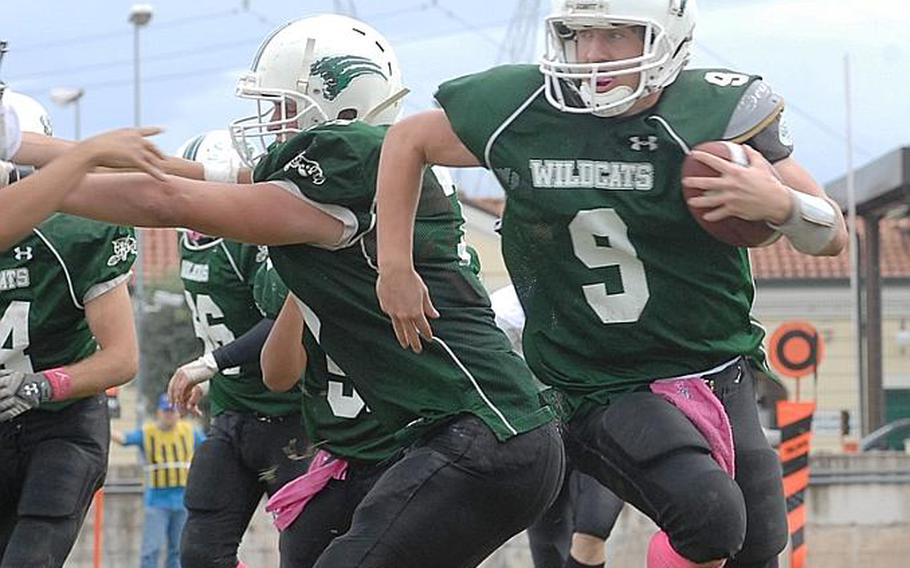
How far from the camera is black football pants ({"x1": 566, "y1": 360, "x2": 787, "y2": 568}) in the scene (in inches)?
184

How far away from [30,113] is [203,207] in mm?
2021

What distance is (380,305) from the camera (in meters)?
4.70

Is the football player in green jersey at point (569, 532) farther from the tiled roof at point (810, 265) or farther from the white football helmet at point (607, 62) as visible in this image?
the tiled roof at point (810, 265)

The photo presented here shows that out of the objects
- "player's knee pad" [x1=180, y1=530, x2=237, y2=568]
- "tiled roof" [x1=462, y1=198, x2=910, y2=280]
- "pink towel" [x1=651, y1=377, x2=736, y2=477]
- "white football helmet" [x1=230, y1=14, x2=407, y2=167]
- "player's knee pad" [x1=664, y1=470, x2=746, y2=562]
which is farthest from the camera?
"tiled roof" [x1=462, y1=198, x2=910, y2=280]

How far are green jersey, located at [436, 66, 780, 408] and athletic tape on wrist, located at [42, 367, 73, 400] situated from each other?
1811 millimetres

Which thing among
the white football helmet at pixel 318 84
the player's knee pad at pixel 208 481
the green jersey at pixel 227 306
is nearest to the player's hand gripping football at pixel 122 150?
the white football helmet at pixel 318 84

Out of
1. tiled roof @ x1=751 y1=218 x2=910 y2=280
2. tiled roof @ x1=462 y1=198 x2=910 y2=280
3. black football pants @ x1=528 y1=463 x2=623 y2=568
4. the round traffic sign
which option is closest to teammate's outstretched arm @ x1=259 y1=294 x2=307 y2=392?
black football pants @ x1=528 y1=463 x2=623 y2=568

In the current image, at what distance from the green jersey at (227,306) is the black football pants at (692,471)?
2.23m

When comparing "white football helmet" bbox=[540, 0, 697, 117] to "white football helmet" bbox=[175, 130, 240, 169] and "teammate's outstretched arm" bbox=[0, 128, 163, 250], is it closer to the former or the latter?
"teammate's outstretched arm" bbox=[0, 128, 163, 250]

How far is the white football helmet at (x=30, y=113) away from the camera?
6367 mm

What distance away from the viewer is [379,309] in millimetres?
4793

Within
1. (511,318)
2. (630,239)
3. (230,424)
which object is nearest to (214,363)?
(230,424)

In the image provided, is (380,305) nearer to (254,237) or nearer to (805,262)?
(254,237)

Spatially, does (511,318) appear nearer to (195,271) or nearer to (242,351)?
(195,271)
